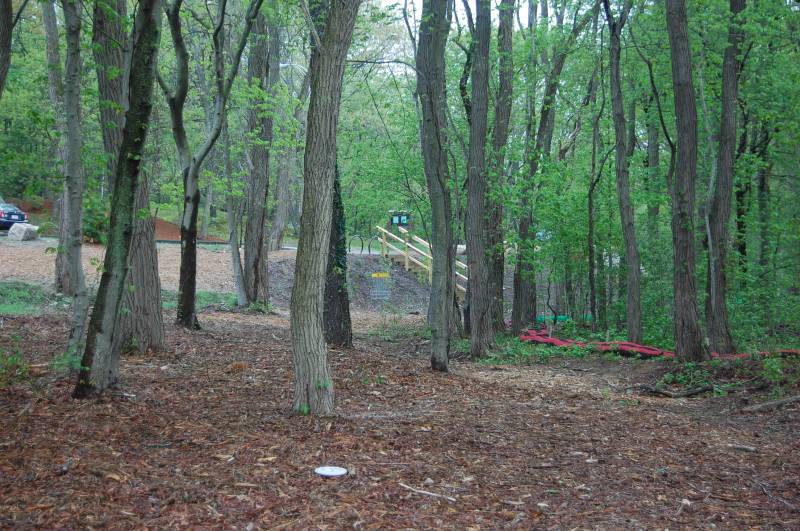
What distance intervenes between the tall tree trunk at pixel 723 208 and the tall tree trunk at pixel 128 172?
31.8 feet

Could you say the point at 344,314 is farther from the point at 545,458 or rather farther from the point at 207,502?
the point at 207,502

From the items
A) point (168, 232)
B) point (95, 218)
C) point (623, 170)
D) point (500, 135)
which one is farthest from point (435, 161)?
point (168, 232)

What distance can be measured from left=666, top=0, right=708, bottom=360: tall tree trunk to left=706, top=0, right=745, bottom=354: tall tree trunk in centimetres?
123

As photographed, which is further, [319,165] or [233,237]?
[233,237]

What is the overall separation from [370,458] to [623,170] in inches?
402

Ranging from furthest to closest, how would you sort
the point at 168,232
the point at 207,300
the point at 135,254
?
the point at 168,232
the point at 207,300
the point at 135,254

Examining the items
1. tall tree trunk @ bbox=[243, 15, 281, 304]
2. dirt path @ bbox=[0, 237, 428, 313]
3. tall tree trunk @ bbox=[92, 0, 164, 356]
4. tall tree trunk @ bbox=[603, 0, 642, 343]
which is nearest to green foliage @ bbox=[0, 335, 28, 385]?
tall tree trunk @ bbox=[92, 0, 164, 356]

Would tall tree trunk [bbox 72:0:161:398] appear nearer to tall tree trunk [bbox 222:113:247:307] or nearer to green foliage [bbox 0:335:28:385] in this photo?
green foliage [bbox 0:335:28:385]

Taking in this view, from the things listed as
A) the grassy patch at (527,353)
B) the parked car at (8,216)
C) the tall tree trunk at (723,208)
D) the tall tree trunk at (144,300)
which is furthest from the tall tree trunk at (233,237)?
the parked car at (8,216)

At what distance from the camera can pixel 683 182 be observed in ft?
34.8

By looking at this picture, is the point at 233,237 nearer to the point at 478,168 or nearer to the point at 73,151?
the point at 478,168

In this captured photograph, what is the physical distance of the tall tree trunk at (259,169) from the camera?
15.0 m

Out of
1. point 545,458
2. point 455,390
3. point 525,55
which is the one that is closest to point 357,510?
point 545,458

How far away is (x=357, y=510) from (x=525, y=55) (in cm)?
1305
